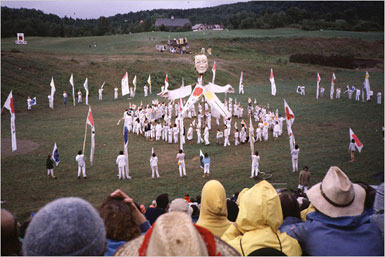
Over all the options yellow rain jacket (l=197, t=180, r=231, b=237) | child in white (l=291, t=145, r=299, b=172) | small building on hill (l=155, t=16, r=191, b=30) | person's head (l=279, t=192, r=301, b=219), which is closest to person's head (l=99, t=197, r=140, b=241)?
yellow rain jacket (l=197, t=180, r=231, b=237)

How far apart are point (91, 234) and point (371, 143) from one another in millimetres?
20206

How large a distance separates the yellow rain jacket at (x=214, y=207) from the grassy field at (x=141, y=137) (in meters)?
2.08

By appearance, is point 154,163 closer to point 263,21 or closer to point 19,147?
point 19,147

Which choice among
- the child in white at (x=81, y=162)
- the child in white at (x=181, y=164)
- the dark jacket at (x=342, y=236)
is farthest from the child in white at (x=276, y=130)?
the dark jacket at (x=342, y=236)

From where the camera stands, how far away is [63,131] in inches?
937

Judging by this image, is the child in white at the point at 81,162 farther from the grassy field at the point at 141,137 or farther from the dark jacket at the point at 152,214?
the dark jacket at the point at 152,214

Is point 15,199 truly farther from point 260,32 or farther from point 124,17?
point 124,17

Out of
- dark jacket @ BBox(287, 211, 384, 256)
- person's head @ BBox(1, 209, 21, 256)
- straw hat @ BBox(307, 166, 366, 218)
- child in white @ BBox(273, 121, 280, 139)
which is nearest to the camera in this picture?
person's head @ BBox(1, 209, 21, 256)

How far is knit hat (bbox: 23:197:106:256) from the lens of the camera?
7.36 feet

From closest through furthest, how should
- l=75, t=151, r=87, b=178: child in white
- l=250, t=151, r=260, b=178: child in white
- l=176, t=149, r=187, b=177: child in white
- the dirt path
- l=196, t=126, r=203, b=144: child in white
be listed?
1. l=250, t=151, r=260, b=178: child in white
2. l=75, t=151, r=87, b=178: child in white
3. l=176, t=149, r=187, b=177: child in white
4. the dirt path
5. l=196, t=126, r=203, b=144: child in white

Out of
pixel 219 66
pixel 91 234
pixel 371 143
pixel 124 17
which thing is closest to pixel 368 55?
pixel 219 66

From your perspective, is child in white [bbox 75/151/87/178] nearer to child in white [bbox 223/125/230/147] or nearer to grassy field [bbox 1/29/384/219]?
grassy field [bbox 1/29/384/219]

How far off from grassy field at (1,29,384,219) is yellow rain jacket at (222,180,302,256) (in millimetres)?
1785

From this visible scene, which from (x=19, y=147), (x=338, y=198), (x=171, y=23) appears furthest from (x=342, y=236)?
(x=171, y=23)
